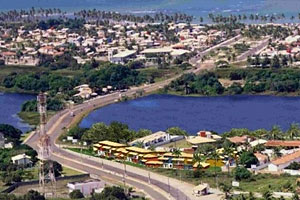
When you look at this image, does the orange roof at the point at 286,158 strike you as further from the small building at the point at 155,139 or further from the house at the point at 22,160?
the house at the point at 22,160

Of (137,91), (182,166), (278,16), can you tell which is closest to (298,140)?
(182,166)

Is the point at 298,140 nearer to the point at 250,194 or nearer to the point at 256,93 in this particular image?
the point at 250,194

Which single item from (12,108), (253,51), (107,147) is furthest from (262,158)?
(253,51)

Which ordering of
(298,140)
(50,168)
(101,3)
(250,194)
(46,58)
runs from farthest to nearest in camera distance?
(101,3)
(46,58)
(298,140)
(50,168)
(250,194)

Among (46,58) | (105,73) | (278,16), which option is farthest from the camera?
(278,16)

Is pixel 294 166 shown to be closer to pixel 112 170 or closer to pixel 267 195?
pixel 267 195

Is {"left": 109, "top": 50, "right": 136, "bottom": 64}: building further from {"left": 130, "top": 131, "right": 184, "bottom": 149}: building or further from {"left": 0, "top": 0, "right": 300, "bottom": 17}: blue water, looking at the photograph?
{"left": 0, "top": 0, "right": 300, "bottom": 17}: blue water
